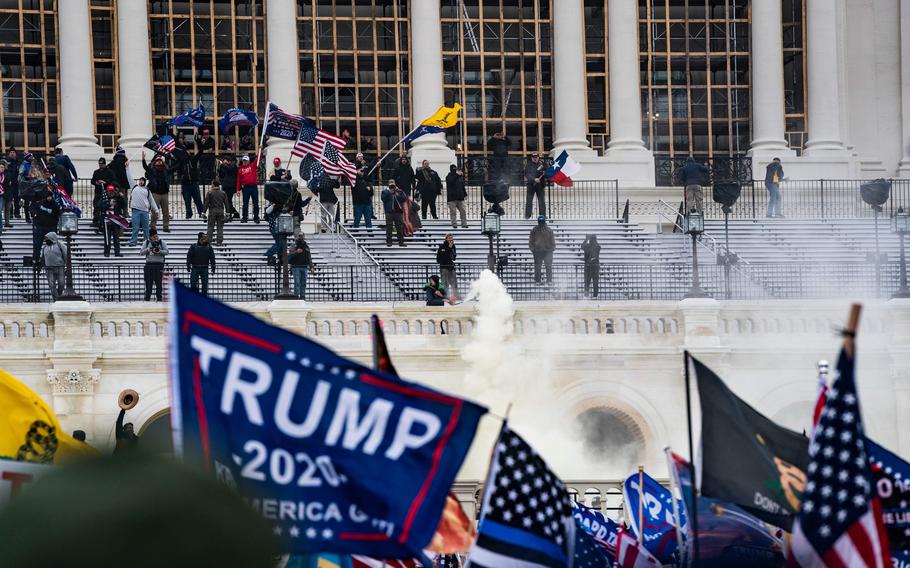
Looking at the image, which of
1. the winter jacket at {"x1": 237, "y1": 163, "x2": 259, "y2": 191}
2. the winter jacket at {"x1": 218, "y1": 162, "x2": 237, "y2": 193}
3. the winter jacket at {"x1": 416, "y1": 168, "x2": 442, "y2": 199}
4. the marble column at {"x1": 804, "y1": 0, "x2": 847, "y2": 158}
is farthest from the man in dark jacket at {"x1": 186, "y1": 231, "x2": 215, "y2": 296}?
the marble column at {"x1": 804, "y1": 0, "x2": 847, "y2": 158}

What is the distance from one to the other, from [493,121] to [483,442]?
26.5 metres

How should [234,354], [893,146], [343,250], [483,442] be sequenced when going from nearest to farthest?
[234,354] → [483,442] → [343,250] → [893,146]

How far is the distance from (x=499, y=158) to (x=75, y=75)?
11760 millimetres

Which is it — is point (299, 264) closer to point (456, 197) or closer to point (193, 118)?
point (456, 197)

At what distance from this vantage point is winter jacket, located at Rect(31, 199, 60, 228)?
119ft

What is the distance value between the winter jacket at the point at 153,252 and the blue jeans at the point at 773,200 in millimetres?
17733

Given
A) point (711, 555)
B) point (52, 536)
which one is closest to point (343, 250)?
point (711, 555)

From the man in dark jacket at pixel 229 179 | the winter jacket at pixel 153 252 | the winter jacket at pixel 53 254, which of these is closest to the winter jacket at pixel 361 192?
the man in dark jacket at pixel 229 179

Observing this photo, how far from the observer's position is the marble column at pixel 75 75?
51.1 m

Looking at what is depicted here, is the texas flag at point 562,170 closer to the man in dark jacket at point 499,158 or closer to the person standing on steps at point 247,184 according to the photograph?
the man in dark jacket at point 499,158

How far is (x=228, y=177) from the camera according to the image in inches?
1752

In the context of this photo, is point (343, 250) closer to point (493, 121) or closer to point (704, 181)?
point (704, 181)

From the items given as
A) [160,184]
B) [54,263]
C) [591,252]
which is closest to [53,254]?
[54,263]

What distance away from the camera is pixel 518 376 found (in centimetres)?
3369
